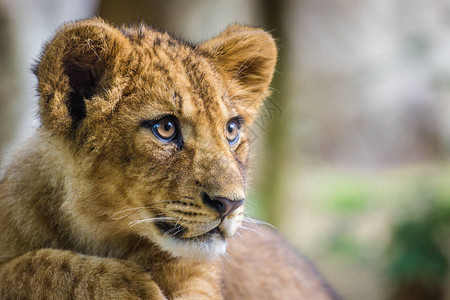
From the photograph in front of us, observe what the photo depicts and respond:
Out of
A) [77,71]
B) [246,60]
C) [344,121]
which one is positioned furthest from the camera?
[344,121]

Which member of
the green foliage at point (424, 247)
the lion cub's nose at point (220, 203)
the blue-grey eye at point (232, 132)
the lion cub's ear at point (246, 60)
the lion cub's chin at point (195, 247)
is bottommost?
the green foliage at point (424, 247)

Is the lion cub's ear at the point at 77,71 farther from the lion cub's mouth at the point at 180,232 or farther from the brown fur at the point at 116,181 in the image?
the lion cub's mouth at the point at 180,232

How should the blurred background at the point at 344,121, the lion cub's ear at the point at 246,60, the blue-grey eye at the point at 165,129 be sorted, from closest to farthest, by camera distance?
the blue-grey eye at the point at 165,129 < the lion cub's ear at the point at 246,60 < the blurred background at the point at 344,121

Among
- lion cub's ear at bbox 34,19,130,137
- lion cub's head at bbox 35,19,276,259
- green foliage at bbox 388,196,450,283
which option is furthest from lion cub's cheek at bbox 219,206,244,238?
green foliage at bbox 388,196,450,283

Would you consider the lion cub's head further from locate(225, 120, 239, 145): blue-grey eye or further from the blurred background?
the blurred background

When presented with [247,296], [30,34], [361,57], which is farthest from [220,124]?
[361,57]

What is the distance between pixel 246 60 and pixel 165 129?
3.47 ft

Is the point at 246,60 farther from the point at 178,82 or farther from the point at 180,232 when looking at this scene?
the point at 180,232

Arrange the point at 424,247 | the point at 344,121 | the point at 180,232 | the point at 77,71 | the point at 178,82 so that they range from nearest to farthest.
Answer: the point at 180,232 → the point at 77,71 → the point at 178,82 → the point at 424,247 → the point at 344,121

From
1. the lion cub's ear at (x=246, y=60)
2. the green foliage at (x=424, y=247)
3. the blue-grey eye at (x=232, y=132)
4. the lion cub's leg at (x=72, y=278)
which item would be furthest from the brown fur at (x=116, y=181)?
the green foliage at (x=424, y=247)

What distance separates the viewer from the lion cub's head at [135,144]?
2.75 metres

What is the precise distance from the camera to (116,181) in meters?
2.86

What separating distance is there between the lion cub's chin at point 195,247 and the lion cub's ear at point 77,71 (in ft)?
2.43

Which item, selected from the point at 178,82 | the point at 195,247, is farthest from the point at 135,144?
the point at 195,247
